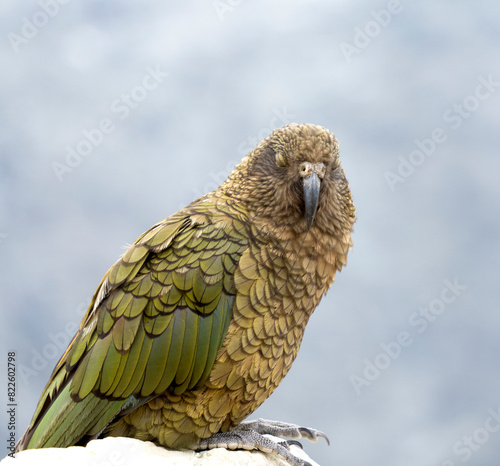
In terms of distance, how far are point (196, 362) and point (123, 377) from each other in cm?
45

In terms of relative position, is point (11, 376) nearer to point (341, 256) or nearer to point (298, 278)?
point (298, 278)

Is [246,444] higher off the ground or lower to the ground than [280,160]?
lower

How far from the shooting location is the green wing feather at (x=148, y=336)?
12.1 ft

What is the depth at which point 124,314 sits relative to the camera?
12.4 feet

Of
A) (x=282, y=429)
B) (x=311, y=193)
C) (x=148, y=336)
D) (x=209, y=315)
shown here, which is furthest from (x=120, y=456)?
(x=311, y=193)

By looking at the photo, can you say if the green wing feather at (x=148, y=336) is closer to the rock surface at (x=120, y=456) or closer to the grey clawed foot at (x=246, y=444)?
the rock surface at (x=120, y=456)

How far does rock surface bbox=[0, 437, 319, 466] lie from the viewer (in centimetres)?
352

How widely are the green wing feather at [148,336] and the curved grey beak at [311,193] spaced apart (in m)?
0.49

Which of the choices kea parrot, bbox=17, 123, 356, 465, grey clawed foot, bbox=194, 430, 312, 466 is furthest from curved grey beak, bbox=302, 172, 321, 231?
grey clawed foot, bbox=194, 430, 312, 466

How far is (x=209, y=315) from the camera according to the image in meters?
3.76

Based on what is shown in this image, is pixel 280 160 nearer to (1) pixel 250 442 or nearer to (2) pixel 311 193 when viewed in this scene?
(2) pixel 311 193

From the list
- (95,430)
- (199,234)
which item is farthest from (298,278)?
(95,430)

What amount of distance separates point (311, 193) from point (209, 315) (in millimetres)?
987

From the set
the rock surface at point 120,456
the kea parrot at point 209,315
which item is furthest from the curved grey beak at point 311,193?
the rock surface at point 120,456
